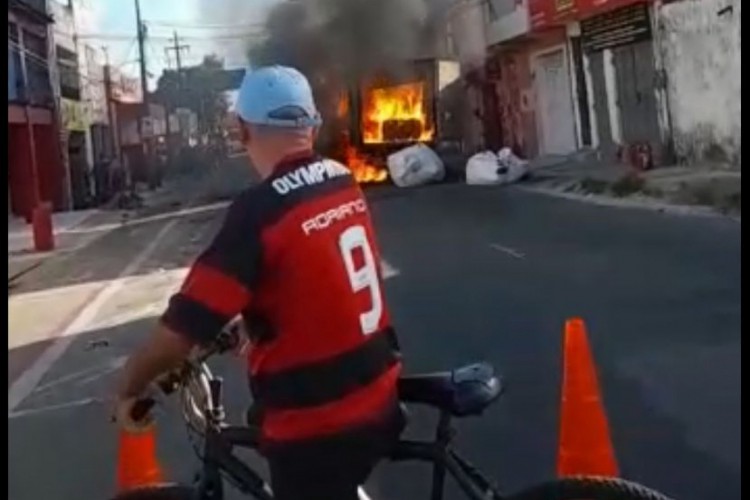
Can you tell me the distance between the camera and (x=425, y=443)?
11.6 ft

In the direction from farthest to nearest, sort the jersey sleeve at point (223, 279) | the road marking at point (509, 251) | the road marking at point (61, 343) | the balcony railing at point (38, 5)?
the balcony railing at point (38, 5) < the road marking at point (509, 251) < the road marking at point (61, 343) < the jersey sleeve at point (223, 279)

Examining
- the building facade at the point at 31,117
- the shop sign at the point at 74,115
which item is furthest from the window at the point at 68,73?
the building facade at the point at 31,117

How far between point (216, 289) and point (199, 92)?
9847 centimetres

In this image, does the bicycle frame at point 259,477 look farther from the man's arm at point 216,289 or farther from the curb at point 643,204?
the curb at point 643,204

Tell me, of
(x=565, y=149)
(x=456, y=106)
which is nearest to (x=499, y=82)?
(x=456, y=106)

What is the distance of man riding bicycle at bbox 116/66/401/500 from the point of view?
3.30m

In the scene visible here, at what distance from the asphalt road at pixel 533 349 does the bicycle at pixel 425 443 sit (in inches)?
76.1

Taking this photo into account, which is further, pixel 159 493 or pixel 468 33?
pixel 468 33

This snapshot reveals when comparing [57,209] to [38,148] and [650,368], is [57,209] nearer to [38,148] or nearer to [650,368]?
[38,148]

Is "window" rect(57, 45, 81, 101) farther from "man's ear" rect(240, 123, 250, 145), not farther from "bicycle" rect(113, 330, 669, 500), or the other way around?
"man's ear" rect(240, 123, 250, 145)

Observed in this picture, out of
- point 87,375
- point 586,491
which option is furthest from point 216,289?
point 87,375

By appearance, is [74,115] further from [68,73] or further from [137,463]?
[137,463]

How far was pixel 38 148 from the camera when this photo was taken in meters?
40.8

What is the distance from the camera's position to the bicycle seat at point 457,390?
347cm
